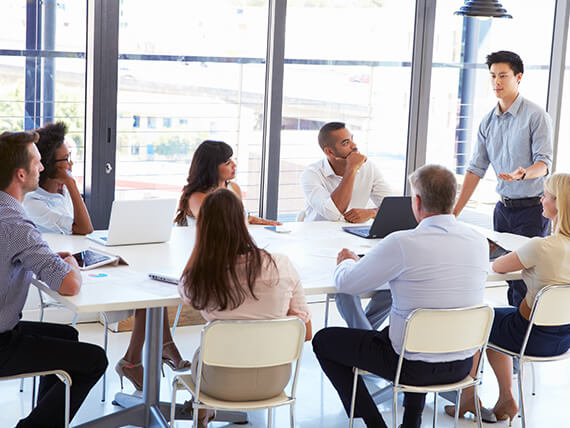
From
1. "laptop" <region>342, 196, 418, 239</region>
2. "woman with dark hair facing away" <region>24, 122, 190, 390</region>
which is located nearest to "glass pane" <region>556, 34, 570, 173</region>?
"laptop" <region>342, 196, 418, 239</region>

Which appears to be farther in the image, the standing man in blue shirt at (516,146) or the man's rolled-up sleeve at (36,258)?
the standing man in blue shirt at (516,146)

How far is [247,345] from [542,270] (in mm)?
1347

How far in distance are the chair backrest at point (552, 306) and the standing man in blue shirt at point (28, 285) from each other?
1715 mm

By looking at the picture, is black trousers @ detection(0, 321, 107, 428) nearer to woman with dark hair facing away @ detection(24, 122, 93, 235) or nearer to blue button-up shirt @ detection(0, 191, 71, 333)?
blue button-up shirt @ detection(0, 191, 71, 333)

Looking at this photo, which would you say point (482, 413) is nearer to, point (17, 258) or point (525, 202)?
point (525, 202)

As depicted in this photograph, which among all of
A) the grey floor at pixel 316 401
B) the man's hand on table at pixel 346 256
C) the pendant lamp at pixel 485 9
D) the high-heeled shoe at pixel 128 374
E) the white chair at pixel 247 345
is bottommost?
the grey floor at pixel 316 401

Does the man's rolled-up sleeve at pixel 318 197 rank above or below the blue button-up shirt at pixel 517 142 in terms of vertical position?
below

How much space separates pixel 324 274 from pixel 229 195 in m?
0.79

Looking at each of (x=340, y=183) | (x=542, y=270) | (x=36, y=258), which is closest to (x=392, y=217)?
(x=340, y=183)

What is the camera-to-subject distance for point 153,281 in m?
2.91

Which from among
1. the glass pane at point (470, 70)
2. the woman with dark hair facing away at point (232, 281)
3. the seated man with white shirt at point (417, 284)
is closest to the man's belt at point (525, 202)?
the glass pane at point (470, 70)

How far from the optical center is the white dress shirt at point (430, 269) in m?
2.73

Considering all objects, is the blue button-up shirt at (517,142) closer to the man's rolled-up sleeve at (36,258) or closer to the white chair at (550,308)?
the white chair at (550,308)

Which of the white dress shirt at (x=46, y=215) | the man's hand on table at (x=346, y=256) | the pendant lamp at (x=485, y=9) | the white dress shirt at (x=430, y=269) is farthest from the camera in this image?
the pendant lamp at (x=485, y=9)
